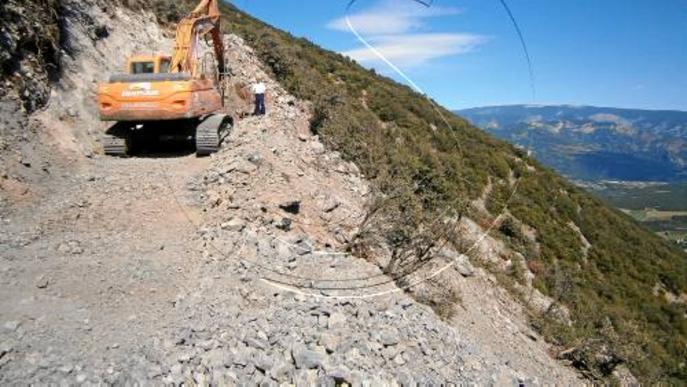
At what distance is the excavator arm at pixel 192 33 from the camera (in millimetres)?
13742

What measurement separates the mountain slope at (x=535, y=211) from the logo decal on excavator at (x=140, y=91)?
20.5ft

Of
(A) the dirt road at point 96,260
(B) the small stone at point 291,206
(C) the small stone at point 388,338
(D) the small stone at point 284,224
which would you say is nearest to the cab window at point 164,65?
(A) the dirt road at point 96,260

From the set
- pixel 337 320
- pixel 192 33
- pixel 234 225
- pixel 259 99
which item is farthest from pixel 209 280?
pixel 259 99

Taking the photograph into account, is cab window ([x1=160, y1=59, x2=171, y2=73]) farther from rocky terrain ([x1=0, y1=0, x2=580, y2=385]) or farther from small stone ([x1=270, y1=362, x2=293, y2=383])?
small stone ([x1=270, y1=362, x2=293, y2=383])

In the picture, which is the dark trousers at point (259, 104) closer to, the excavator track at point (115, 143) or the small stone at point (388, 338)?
the excavator track at point (115, 143)

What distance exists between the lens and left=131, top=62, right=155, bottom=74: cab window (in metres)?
13.6

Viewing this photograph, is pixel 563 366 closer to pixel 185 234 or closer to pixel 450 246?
pixel 450 246

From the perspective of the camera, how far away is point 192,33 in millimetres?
14398

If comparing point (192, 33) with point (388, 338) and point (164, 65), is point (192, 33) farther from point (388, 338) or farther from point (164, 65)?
point (388, 338)

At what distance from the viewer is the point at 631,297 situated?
74.8 feet

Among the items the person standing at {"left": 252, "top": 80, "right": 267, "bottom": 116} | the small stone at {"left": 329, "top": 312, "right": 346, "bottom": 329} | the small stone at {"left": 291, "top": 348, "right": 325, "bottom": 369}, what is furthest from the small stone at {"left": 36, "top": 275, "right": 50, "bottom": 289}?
the person standing at {"left": 252, "top": 80, "right": 267, "bottom": 116}

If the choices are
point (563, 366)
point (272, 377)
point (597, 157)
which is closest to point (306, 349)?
point (272, 377)

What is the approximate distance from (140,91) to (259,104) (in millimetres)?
4971

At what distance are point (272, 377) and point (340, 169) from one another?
10.0 metres
